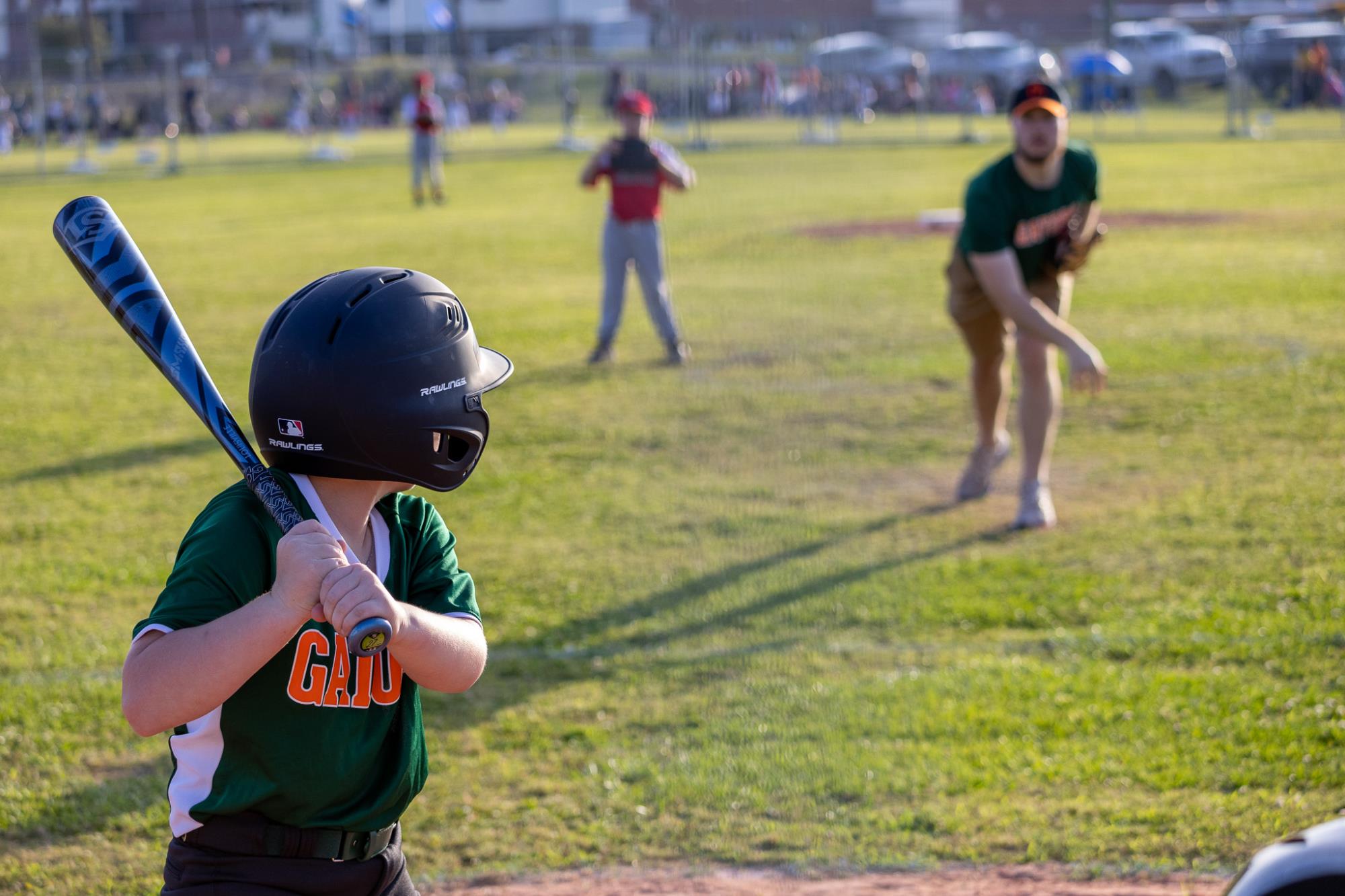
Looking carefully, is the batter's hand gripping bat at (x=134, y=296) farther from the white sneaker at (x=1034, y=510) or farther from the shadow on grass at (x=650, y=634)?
the white sneaker at (x=1034, y=510)

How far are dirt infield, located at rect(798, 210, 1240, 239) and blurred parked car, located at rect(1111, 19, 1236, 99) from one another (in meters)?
17.9

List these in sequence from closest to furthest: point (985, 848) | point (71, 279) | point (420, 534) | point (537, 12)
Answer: point (420, 534)
point (985, 848)
point (71, 279)
point (537, 12)

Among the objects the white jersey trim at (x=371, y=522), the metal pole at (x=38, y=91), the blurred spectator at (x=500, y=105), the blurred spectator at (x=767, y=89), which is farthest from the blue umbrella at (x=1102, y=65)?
the white jersey trim at (x=371, y=522)

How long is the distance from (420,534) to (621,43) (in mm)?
31310

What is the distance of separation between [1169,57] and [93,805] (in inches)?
1446

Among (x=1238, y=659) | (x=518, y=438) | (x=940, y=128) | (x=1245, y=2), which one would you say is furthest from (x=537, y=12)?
(x=1238, y=659)

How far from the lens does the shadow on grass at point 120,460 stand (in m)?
7.98

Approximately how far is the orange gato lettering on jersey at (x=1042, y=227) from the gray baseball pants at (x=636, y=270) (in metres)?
4.51

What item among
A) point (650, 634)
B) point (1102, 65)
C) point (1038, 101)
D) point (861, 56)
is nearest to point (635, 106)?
point (1038, 101)

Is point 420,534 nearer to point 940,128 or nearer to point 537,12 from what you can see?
point 940,128

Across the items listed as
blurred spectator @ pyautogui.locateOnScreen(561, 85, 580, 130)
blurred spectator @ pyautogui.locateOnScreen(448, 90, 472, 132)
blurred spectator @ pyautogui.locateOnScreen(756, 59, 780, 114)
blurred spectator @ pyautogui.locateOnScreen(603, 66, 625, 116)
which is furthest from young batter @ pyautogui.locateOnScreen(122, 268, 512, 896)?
blurred spectator @ pyautogui.locateOnScreen(448, 90, 472, 132)

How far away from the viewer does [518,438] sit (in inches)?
340

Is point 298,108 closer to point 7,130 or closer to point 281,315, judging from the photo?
point 7,130

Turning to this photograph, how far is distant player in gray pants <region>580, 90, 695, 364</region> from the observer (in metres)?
10.6
